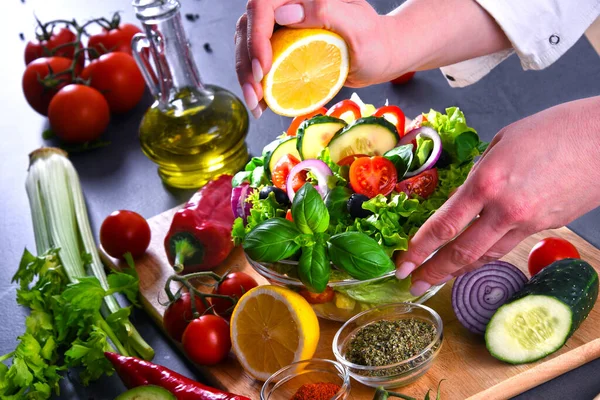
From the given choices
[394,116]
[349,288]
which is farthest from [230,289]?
[394,116]

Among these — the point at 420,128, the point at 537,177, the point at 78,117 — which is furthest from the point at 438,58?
the point at 78,117

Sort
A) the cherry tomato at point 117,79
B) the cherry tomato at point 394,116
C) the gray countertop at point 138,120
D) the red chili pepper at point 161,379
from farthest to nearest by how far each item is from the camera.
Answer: the cherry tomato at point 117,79 → the gray countertop at point 138,120 → the cherry tomato at point 394,116 → the red chili pepper at point 161,379

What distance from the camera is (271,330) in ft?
5.49

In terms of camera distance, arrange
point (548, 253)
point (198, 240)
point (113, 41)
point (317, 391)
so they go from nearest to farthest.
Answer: point (317, 391) < point (548, 253) < point (198, 240) < point (113, 41)

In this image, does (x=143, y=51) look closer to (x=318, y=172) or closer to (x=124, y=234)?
(x=124, y=234)

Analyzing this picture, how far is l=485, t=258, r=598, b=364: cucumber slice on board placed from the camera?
62.4 inches

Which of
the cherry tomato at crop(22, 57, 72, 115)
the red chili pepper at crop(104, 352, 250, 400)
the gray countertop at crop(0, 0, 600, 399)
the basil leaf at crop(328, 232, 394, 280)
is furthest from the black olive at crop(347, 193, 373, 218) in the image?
the cherry tomato at crop(22, 57, 72, 115)

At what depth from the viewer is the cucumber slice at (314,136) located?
6.08 feet

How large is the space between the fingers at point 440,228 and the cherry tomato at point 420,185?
175mm

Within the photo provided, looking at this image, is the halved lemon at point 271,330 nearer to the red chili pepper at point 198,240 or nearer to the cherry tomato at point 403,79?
the red chili pepper at point 198,240

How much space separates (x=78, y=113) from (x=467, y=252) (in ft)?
5.66

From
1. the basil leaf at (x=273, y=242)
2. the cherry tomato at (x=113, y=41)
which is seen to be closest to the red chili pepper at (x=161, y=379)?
the basil leaf at (x=273, y=242)

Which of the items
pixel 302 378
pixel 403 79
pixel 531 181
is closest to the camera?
pixel 531 181

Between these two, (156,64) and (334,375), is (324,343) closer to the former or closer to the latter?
(334,375)
